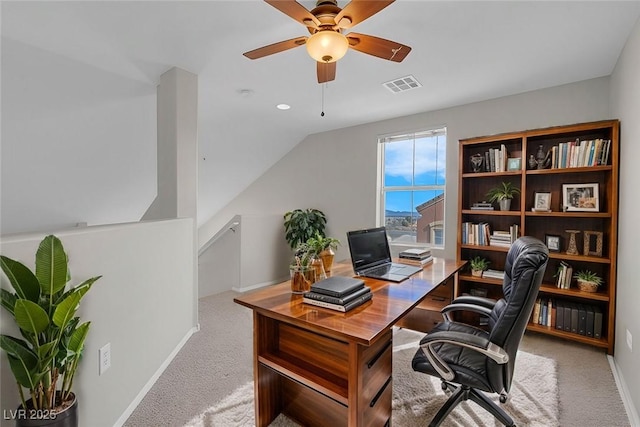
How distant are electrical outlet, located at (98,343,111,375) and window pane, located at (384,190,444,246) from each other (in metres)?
3.41

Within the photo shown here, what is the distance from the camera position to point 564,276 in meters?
2.78

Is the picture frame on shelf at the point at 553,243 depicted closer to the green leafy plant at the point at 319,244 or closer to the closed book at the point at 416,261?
the closed book at the point at 416,261

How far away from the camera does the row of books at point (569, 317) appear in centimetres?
261

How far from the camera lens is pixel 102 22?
78.7 inches

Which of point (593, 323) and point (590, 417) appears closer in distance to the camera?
point (590, 417)

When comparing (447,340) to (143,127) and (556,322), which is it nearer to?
(556,322)

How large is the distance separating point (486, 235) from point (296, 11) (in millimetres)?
2823

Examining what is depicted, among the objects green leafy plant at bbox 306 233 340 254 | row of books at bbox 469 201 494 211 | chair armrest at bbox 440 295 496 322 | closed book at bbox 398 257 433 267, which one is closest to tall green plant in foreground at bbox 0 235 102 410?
green leafy plant at bbox 306 233 340 254

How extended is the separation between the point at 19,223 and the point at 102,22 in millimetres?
2469

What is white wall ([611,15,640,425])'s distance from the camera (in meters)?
1.92

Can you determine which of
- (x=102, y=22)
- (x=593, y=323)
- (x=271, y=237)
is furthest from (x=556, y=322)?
(x=102, y=22)

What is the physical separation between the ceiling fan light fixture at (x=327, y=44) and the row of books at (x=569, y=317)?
293 cm

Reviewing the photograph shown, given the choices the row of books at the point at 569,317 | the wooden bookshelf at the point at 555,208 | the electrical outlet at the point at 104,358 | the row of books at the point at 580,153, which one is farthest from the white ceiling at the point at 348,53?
the row of books at the point at 569,317

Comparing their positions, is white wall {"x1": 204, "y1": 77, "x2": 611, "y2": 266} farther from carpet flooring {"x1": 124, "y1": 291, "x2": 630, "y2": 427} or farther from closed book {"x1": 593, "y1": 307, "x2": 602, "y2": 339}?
carpet flooring {"x1": 124, "y1": 291, "x2": 630, "y2": 427}
